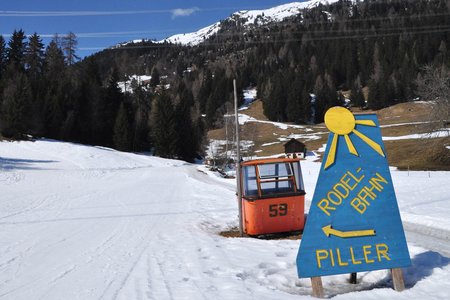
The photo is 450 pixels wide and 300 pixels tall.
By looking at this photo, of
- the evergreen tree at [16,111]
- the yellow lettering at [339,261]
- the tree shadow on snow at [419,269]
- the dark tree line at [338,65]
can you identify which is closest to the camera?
the yellow lettering at [339,261]

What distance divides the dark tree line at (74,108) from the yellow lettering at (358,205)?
2337 inches

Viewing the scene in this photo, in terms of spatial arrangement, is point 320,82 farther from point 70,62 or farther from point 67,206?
point 67,206

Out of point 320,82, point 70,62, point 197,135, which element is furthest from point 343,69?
point 70,62

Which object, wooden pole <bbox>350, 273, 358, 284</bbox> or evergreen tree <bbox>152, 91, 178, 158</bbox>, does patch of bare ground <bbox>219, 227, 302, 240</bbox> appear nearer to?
wooden pole <bbox>350, 273, 358, 284</bbox>

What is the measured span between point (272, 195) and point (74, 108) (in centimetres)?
6817

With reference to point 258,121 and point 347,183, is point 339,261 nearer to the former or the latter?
point 347,183

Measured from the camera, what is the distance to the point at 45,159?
46.9 meters

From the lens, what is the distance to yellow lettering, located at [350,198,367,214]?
5598 millimetres

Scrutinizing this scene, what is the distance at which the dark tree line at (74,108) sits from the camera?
5956 centimetres

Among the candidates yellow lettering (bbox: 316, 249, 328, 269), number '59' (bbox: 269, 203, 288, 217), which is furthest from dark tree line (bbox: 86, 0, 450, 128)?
yellow lettering (bbox: 316, 249, 328, 269)

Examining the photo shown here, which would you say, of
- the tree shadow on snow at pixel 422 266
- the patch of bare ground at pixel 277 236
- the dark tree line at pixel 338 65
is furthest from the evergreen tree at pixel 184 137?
the tree shadow on snow at pixel 422 266

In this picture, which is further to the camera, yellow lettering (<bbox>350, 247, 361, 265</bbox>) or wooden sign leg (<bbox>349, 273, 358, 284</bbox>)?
wooden sign leg (<bbox>349, 273, 358, 284</bbox>)

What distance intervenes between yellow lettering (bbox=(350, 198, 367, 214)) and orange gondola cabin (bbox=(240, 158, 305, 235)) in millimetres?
4308

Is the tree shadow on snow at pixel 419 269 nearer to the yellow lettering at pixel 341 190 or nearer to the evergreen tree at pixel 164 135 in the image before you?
the yellow lettering at pixel 341 190
